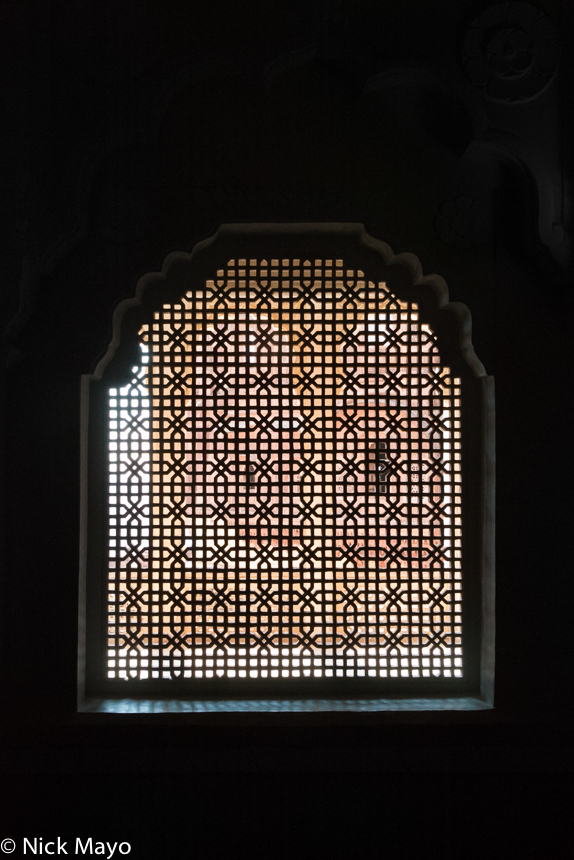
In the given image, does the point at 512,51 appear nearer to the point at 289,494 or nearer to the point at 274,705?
the point at 289,494

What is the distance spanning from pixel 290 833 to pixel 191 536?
1.29 meters

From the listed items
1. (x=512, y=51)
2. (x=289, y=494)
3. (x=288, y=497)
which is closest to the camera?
(x=512, y=51)

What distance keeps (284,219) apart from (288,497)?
1241mm

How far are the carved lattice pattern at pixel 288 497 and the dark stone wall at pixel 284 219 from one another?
264mm

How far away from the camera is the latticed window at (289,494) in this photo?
8.99ft

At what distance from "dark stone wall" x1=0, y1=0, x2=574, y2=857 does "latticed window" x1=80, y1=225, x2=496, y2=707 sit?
0.19 metres

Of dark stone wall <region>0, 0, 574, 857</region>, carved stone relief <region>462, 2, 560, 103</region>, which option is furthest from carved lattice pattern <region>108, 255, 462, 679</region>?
carved stone relief <region>462, 2, 560, 103</region>

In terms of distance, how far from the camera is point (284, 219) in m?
2.59

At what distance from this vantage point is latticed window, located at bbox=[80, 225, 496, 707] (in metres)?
2.74

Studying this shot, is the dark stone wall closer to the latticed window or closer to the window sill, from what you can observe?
the window sill

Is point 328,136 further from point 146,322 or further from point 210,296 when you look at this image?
point 146,322

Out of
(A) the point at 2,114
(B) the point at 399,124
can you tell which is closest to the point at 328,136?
(B) the point at 399,124

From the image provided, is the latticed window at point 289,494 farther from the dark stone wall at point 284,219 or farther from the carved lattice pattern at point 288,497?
the dark stone wall at point 284,219

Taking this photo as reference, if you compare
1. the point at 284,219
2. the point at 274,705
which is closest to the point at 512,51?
the point at 284,219
